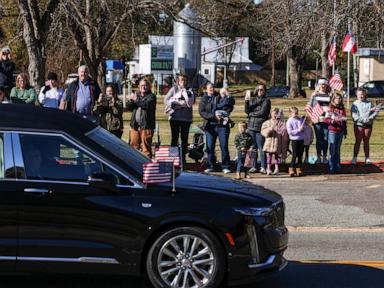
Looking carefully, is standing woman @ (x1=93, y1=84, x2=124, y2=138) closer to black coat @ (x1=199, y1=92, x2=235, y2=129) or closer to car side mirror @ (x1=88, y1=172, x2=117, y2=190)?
black coat @ (x1=199, y1=92, x2=235, y2=129)

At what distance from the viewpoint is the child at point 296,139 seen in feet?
47.0

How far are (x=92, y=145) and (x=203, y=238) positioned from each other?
126 cm

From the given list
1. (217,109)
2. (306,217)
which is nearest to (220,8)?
(217,109)

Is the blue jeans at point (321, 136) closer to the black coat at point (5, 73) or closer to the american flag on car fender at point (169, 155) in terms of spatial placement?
the black coat at point (5, 73)

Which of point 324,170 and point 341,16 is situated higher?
→ point 341,16

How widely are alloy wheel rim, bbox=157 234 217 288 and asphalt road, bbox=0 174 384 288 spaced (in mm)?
514

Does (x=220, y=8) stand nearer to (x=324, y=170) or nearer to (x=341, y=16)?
(x=341, y=16)

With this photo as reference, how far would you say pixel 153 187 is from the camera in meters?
6.12

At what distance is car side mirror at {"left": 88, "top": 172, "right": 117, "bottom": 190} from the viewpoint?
6008 mm

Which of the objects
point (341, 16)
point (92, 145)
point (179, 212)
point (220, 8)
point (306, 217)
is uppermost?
point (220, 8)

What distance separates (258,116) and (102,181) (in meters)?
8.80

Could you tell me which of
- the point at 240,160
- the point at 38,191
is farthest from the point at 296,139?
the point at 38,191

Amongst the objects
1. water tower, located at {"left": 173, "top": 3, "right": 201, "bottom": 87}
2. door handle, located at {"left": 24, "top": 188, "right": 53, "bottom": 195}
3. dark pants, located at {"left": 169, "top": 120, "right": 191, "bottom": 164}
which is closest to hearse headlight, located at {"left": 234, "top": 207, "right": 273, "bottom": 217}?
door handle, located at {"left": 24, "top": 188, "right": 53, "bottom": 195}

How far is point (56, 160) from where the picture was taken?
621cm
